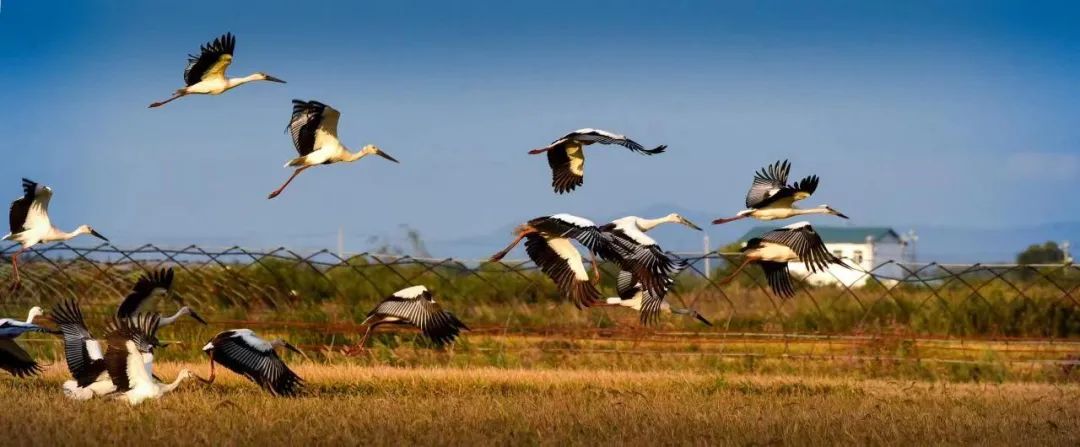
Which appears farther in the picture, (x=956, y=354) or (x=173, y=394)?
(x=956, y=354)

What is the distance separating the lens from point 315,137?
50.1 ft

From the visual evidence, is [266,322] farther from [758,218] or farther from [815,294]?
[815,294]

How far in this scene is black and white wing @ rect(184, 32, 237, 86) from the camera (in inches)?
610

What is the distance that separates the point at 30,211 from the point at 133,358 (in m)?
4.74

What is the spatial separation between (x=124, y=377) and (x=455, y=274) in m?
18.3

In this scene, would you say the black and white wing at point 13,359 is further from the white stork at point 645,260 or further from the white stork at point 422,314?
the white stork at point 645,260

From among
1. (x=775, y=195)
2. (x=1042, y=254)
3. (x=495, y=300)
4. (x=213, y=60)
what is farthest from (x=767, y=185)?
(x=1042, y=254)

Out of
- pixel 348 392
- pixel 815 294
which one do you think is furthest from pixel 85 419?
pixel 815 294

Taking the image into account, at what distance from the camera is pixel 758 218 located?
15406 mm

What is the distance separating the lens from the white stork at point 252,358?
1310 cm

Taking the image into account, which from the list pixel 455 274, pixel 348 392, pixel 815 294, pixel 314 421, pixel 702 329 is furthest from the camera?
pixel 455 274

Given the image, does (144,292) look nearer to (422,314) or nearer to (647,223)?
(422,314)

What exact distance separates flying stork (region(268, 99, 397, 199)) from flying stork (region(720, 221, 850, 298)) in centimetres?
364

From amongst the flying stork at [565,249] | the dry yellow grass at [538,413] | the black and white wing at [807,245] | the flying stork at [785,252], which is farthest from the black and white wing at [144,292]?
the black and white wing at [807,245]
